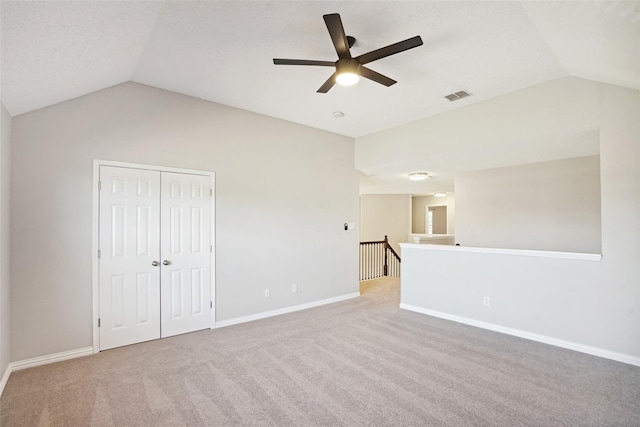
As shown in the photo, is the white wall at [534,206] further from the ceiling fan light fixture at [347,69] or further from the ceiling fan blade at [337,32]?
the ceiling fan blade at [337,32]

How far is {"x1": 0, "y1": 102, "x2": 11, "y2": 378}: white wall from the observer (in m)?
2.75

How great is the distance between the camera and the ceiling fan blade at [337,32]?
2031 millimetres

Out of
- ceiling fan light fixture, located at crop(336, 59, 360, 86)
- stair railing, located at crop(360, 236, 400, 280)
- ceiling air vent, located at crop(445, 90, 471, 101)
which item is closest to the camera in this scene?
ceiling fan light fixture, located at crop(336, 59, 360, 86)

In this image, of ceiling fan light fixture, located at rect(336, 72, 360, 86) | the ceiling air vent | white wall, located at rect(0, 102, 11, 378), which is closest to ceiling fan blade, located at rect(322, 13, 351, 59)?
ceiling fan light fixture, located at rect(336, 72, 360, 86)

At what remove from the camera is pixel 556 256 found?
12.1 ft

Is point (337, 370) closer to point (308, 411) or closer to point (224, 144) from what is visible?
point (308, 411)

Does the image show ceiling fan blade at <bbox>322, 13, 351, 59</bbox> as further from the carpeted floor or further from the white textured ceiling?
the carpeted floor

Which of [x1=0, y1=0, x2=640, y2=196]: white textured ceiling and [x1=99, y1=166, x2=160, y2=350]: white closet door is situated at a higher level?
[x1=0, y1=0, x2=640, y2=196]: white textured ceiling

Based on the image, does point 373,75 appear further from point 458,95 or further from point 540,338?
point 540,338

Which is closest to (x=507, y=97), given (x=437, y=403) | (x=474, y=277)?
(x=474, y=277)

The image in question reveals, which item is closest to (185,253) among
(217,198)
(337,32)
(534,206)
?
(217,198)

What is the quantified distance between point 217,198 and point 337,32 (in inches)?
113

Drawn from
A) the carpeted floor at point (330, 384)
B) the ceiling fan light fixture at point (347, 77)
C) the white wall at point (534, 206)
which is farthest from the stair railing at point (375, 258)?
the ceiling fan light fixture at point (347, 77)

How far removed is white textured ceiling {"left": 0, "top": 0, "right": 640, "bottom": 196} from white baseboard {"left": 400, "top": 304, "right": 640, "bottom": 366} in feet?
9.19
